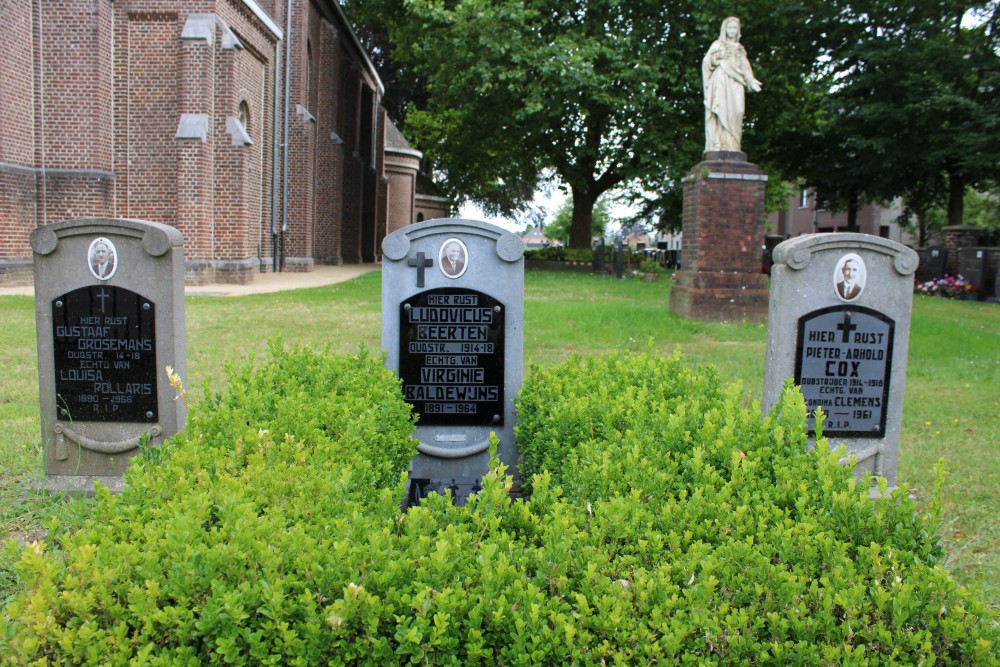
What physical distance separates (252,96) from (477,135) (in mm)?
10922

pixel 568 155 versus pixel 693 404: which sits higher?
pixel 568 155

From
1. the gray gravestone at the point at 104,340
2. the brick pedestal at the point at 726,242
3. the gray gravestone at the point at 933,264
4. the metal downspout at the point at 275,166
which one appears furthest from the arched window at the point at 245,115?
the gray gravestone at the point at 933,264

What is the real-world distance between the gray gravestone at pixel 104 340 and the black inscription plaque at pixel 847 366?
12.3 feet

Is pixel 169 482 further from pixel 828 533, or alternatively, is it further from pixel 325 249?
pixel 325 249

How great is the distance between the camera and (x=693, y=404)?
145 inches

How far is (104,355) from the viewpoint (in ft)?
16.3

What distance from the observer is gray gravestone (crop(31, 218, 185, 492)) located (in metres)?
4.87

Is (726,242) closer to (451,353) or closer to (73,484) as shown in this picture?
(451,353)

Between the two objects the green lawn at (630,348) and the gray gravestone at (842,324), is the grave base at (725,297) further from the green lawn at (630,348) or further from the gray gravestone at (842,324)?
the gray gravestone at (842,324)

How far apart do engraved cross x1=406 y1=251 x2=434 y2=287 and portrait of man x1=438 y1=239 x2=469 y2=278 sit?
78mm

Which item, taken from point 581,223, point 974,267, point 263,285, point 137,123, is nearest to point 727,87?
point 263,285

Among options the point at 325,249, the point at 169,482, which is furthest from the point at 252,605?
the point at 325,249

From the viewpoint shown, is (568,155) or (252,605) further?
(568,155)

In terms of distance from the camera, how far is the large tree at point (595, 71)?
80.6 ft
